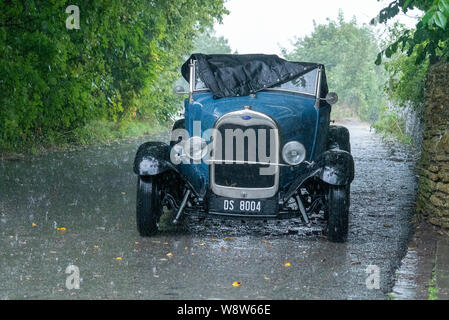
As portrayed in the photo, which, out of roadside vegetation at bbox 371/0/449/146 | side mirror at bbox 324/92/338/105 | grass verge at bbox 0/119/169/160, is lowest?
grass verge at bbox 0/119/169/160

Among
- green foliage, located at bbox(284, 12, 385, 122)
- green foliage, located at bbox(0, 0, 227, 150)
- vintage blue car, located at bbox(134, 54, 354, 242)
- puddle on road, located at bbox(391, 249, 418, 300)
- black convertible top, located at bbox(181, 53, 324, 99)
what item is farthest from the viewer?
green foliage, located at bbox(284, 12, 385, 122)

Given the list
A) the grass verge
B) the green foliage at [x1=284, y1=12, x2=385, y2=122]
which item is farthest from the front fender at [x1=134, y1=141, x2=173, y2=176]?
the green foliage at [x1=284, y1=12, x2=385, y2=122]

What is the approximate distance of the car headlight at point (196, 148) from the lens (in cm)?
770

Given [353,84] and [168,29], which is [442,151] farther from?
[353,84]

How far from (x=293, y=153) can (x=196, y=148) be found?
1134mm

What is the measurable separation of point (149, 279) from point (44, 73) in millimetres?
9850

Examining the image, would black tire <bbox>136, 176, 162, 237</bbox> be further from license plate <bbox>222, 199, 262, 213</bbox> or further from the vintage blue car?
license plate <bbox>222, 199, 262, 213</bbox>

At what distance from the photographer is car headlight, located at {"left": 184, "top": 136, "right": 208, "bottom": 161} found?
770 centimetres

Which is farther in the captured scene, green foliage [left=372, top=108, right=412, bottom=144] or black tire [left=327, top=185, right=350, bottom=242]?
green foliage [left=372, top=108, right=412, bottom=144]

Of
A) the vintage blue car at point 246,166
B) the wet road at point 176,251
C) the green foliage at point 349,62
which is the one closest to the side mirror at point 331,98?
the vintage blue car at point 246,166

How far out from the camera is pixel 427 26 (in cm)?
886

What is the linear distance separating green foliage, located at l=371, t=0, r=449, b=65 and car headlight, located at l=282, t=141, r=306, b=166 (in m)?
1.94

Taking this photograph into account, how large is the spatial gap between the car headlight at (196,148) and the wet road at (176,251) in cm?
95
